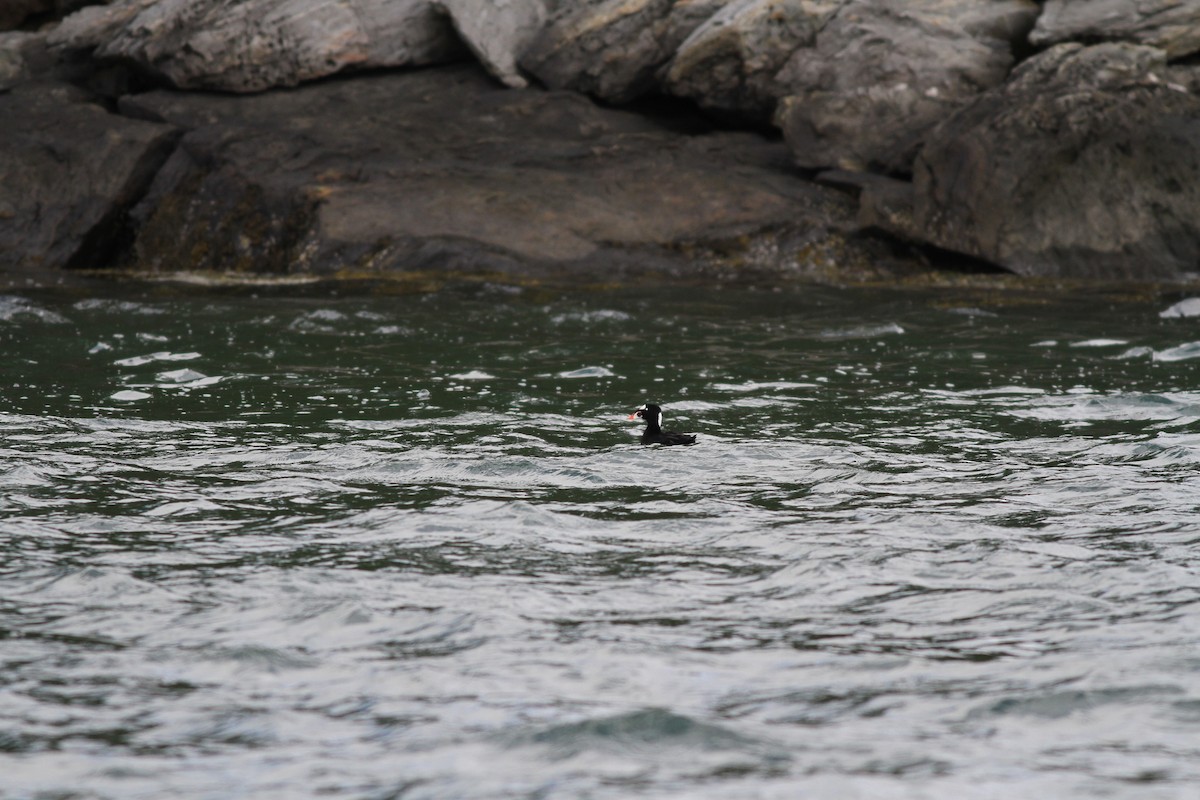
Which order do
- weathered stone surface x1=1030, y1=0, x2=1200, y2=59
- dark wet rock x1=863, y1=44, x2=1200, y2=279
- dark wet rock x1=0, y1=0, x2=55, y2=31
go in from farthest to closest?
dark wet rock x1=0, y1=0, x2=55, y2=31
weathered stone surface x1=1030, y1=0, x2=1200, y2=59
dark wet rock x1=863, y1=44, x2=1200, y2=279

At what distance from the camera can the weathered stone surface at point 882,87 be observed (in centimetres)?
2098

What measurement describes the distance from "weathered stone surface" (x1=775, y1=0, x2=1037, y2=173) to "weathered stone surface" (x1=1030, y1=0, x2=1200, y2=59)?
0.79 m

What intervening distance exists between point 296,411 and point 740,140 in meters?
12.8

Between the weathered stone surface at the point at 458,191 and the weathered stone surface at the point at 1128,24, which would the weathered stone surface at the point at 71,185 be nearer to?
the weathered stone surface at the point at 458,191

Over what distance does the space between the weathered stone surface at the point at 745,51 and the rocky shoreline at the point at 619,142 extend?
0.14 feet

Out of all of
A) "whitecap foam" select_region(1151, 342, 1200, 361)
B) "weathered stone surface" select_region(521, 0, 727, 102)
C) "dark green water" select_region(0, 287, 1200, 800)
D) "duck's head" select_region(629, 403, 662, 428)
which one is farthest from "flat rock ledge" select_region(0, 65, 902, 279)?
"duck's head" select_region(629, 403, 662, 428)

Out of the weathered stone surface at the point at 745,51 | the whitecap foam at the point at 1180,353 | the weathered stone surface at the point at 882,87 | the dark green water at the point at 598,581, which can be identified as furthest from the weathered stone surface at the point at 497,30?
the whitecap foam at the point at 1180,353

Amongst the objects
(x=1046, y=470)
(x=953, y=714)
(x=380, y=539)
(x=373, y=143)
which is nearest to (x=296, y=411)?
(x=380, y=539)

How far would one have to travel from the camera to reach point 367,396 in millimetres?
12156

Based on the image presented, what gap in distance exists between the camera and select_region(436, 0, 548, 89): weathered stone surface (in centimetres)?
2347

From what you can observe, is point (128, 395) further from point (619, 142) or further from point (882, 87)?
point (882, 87)

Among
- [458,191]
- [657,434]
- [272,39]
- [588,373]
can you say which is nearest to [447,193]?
[458,191]

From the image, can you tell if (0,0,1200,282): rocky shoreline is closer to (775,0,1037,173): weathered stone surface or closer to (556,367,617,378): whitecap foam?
(775,0,1037,173): weathered stone surface

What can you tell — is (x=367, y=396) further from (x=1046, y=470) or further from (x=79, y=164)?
(x=79, y=164)
